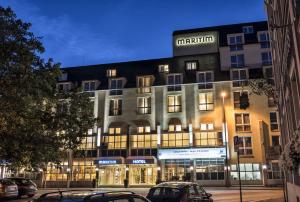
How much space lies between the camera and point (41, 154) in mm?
13758

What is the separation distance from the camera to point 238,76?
45312 millimetres

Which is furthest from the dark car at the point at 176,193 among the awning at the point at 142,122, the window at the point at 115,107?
the window at the point at 115,107

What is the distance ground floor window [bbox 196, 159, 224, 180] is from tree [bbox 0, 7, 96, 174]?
3028 cm

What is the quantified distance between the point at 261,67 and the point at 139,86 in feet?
55.6

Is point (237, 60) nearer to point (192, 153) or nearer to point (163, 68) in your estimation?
point (163, 68)

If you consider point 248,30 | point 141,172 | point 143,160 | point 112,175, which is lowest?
point 112,175

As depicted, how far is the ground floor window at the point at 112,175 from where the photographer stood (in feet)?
151

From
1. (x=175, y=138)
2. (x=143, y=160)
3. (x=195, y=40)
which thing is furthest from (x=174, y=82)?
(x=143, y=160)

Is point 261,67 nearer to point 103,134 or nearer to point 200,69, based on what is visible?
point 200,69

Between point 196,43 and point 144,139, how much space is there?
16704 mm

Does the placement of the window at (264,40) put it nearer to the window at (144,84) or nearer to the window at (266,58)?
the window at (266,58)

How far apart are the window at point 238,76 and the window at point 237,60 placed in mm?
1884

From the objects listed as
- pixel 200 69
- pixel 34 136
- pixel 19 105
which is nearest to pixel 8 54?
pixel 19 105

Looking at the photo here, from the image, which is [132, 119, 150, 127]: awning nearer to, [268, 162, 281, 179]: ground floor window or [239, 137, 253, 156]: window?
[239, 137, 253, 156]: window
